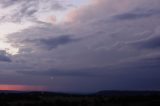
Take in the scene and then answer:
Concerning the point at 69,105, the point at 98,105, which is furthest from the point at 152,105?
the point at 69,105

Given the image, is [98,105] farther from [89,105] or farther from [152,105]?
[152,105]

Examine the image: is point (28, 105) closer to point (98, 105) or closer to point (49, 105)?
point (49, 105)

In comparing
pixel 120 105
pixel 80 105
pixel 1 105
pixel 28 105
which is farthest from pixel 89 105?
pixel 1 105

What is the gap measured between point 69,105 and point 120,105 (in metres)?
9.90

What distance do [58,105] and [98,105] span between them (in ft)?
26.5

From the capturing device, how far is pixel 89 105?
6650cm

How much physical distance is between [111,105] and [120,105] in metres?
1.75

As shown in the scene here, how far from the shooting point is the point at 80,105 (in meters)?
66.8

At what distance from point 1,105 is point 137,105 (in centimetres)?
2628

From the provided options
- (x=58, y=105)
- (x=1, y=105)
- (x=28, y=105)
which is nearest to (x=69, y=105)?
(x=58, y=105)

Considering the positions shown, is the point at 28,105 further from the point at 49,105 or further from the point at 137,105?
the point at 137,105

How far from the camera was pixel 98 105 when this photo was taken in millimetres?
65938

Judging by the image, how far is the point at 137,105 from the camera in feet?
224

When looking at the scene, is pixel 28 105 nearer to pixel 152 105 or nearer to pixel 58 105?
pixel 58 105
